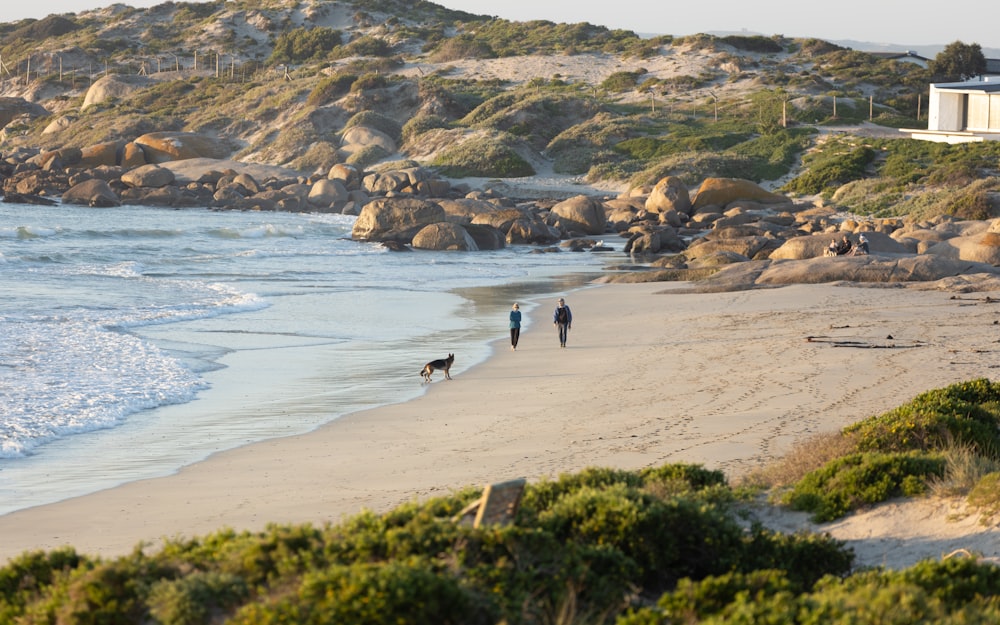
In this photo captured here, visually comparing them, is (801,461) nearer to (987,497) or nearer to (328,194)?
(987,497)

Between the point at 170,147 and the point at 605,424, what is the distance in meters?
62.8

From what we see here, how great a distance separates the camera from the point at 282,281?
104ft

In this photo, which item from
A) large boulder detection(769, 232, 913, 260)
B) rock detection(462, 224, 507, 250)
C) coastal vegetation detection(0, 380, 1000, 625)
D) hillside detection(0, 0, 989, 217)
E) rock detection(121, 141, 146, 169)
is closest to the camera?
coastal vegetation detection(0, 380, 1000, 625)

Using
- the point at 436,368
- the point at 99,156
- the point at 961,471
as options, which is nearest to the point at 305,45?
the point at 99,156

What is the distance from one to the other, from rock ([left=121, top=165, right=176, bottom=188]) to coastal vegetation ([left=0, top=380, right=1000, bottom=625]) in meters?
57.8

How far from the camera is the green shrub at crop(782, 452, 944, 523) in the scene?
8.65 metres

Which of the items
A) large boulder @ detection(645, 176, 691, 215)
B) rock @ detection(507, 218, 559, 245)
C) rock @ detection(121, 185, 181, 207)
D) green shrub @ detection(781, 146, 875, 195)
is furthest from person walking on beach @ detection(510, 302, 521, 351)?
rock @ detection(121, 185, 181, 207)

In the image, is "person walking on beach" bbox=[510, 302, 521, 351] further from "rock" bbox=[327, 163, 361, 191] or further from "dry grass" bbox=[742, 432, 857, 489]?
"rock" bbox=[327, 163, 361, 191]

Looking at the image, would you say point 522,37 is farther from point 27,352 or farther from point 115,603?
point 115,603

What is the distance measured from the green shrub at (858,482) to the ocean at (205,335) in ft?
20.6

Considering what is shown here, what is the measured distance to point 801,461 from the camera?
9.83 meters

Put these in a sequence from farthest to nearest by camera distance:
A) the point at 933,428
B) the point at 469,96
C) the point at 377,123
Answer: the point at 469,96 < the point at 377,123 < the point at 933,428

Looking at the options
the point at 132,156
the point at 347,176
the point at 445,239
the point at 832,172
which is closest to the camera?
the point at 445,239

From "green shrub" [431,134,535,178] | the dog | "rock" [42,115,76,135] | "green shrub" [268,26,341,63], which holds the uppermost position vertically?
"green shrub" [268,26,341,63]
